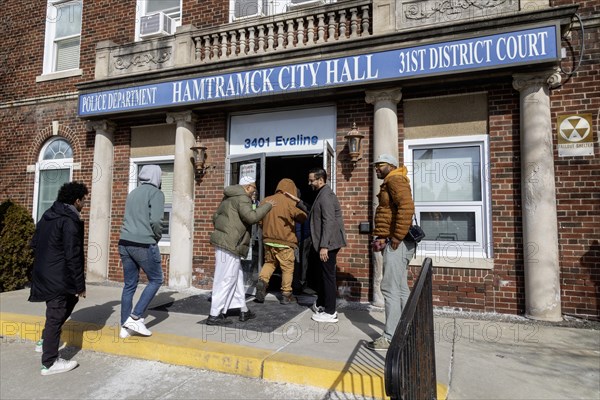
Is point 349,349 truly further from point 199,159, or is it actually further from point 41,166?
point 41,166

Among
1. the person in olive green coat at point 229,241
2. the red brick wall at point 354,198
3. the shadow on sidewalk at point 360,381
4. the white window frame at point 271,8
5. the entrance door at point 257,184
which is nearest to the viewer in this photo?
the shadow on sidewalk at point 360,381

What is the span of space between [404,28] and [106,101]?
5855mm

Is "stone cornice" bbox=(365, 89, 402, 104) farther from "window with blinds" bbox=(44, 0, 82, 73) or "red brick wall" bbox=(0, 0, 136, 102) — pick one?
"window with blinds" bbox=(44, 0, 82, 73)

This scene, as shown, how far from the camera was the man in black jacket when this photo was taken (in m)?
3.65

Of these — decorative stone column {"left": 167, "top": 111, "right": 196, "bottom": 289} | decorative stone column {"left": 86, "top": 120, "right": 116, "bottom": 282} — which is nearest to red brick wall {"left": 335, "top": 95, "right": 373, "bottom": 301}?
decorative stone column {"left": 167, "top": 111, "right": 196, "bottom": 289}

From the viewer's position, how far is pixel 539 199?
5.16 m

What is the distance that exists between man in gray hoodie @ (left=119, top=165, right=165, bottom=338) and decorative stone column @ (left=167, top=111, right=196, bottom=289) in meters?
2.80

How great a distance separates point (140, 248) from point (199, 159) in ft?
10.8

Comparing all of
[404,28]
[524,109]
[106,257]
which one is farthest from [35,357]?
Result: [524,109]

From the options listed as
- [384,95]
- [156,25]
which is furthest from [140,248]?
[156,25]

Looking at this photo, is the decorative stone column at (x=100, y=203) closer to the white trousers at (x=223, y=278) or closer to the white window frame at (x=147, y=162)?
the white window frame at (x=147, y=162)

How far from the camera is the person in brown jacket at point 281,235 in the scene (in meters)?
5.61

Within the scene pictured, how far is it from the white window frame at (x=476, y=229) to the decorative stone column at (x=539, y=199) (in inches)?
18.9

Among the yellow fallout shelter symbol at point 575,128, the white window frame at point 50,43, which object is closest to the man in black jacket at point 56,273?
the yellow fallout shelter symbol at point 575,128
